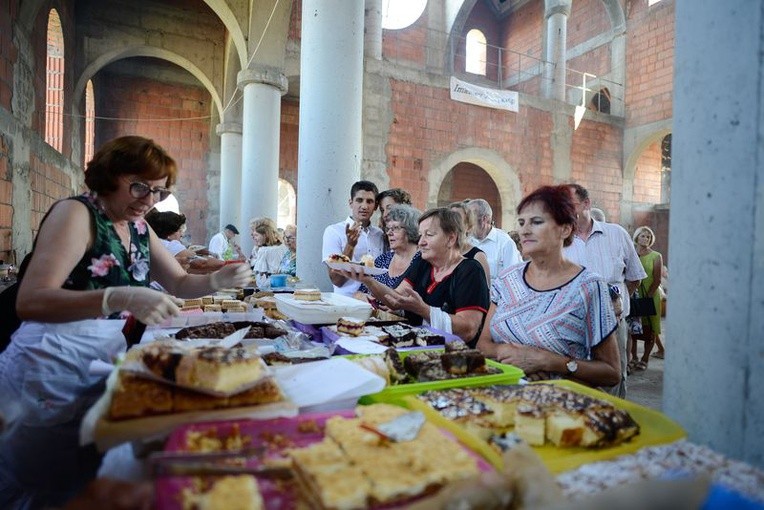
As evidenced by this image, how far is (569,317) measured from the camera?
235 cm

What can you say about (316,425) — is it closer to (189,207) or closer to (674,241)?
(674,241)

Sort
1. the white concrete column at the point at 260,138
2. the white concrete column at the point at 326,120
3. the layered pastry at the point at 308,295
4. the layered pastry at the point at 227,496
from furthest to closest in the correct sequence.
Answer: the white concrete column at the point at 260,138 < the white concrete column at the point at 326,120 < the layered pastry at the point at 308,295 < the layered pastry at the point at 227,496

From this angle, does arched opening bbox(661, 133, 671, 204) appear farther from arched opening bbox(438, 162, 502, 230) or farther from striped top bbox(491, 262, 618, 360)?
striped top bbox(491, 262, 618, 360)

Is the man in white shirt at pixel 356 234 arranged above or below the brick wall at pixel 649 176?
below

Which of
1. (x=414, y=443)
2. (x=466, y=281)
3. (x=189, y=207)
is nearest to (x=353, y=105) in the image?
(x=466, y=281)

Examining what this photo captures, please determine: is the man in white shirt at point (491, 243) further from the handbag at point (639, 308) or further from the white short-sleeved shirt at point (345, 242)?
A: the handbag at point (639, 308)

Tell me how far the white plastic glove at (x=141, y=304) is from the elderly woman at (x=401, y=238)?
2.12m

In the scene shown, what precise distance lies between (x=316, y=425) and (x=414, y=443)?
0.27 meters

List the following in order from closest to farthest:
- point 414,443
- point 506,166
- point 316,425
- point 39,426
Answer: point 414,443 < point 316,425 < point 39,426 < point 506,166

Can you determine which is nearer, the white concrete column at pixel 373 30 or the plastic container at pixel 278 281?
the plastic container at pixel 278 281

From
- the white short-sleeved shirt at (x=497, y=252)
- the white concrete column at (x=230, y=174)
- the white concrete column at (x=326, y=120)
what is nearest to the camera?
the white concrete column at (x=326, y=120)

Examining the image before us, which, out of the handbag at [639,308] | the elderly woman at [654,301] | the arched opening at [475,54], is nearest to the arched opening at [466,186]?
the arched opening at [475,54]

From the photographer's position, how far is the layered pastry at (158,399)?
1188 millimetres

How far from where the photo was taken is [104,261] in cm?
201
